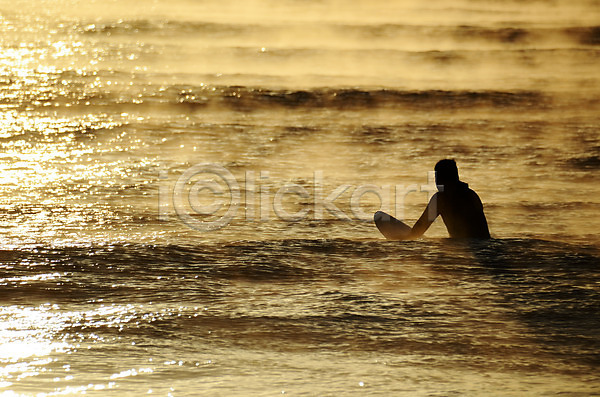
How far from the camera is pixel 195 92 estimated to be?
11.0 m

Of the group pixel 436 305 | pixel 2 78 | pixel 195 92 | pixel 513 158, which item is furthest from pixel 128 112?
pixel 436 305

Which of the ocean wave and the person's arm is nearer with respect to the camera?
the person's arm

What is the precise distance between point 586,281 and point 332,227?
2.08 m

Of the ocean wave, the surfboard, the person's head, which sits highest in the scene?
the ocean wave

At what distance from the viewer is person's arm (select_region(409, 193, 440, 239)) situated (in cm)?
518

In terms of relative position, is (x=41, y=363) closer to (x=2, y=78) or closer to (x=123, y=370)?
(x=123, y=370)

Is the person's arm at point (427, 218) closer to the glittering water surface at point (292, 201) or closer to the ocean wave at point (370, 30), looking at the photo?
the glittering water surface at point (292, 201)

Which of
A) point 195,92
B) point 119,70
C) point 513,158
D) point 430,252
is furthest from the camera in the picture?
point 119,70

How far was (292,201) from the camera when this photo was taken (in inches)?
266

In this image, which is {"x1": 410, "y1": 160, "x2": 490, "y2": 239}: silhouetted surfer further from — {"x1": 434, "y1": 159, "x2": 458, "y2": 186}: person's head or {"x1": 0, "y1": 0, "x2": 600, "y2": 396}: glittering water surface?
{"x1": 0, "y1": 0, "x2": 600, "y2": 396}: glittering water surface

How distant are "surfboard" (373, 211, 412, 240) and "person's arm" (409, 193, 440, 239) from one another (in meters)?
0.06

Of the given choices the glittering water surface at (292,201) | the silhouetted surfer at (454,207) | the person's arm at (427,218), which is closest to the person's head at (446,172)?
the silhouetted surfer at (454,207)

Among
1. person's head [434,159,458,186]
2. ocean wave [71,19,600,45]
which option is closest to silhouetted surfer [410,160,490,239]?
person's head [434,159,458,186]

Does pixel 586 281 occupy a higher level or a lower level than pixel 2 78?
lower
